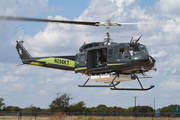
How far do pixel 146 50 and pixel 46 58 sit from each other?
932 centimetres

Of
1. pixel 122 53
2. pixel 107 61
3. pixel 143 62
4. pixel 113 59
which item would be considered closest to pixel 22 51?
pixel 107 61

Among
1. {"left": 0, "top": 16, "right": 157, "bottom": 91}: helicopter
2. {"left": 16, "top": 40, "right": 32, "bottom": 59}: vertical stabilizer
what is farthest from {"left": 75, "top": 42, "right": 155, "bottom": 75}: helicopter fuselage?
{"left": 16, "top": 40, "right": 32, "bottom": 59}: vertical stabilizer

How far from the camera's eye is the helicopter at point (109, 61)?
712 inches

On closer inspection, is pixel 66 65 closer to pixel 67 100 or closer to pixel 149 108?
pixel 67 100

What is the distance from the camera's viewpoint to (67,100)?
66.1 m

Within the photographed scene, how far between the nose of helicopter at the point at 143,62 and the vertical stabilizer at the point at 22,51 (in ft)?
39.2

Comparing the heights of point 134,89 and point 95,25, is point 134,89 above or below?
below

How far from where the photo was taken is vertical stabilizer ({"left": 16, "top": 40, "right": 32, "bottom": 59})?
86.7ft

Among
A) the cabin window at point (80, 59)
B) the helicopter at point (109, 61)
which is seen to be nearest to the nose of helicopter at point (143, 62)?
the helicopter at point (109, 61)

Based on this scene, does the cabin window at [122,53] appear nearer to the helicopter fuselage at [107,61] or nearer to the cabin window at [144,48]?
the helicopter fuselage at [107,61]

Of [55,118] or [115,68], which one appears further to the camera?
[55,118]

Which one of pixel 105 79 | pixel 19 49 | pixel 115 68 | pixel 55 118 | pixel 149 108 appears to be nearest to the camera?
pixel 115 68

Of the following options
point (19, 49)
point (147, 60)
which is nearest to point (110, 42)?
point (147, 60)

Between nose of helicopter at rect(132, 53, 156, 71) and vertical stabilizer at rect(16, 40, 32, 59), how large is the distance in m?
12.0
